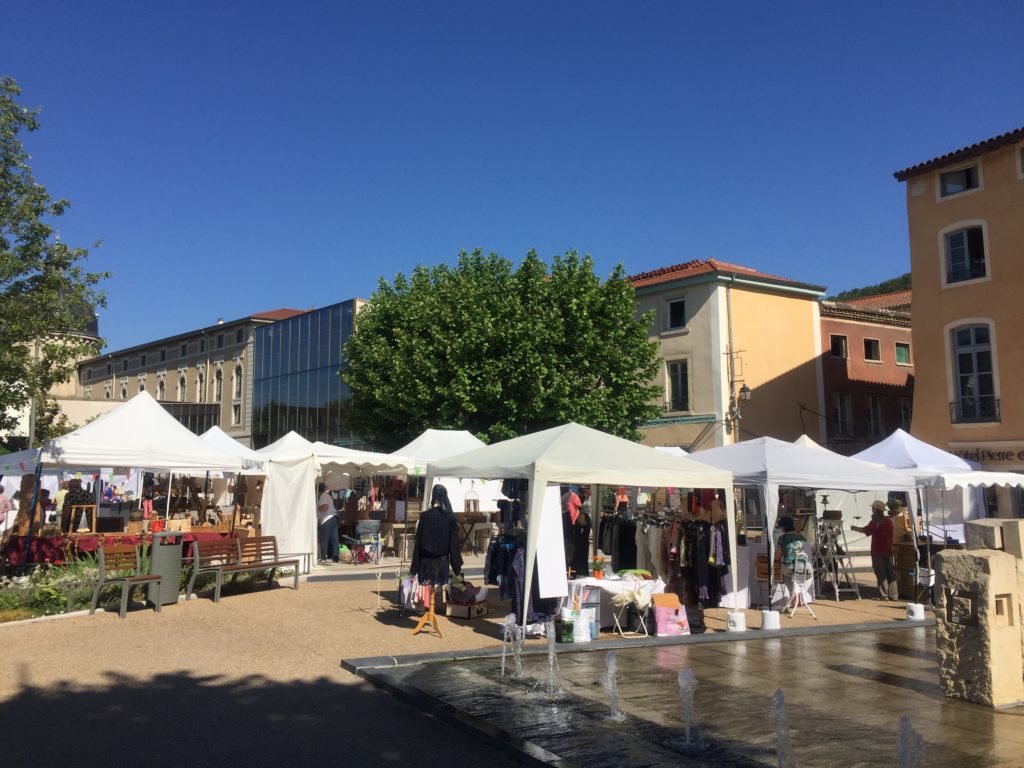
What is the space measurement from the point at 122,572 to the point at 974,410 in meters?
22.3

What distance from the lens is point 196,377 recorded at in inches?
2238

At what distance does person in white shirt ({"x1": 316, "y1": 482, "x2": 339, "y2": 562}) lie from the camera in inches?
734

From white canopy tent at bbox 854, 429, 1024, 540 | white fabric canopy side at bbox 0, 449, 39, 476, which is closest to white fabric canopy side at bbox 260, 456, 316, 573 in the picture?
white fabric canopy side at bbox 0, 449, 39, 476

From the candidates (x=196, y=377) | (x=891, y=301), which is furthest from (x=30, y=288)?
(x=196, y=377)

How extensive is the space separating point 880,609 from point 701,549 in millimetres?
4135

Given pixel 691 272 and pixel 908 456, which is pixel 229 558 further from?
pixel 691 272

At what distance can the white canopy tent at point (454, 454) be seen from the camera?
19906 mm

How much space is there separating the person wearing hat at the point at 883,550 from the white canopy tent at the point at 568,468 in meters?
4.54

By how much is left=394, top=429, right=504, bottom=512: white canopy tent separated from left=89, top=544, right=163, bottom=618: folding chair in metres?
7.63

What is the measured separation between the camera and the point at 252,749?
5.84 m

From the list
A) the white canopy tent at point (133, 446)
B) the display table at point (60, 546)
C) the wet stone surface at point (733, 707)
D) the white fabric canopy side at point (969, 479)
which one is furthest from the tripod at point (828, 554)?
the white canopy tent at point (133, 446)

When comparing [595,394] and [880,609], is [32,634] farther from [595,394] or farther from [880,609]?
[595,394]

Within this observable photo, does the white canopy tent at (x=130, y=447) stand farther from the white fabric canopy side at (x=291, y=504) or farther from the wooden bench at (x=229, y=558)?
the wooden bench at (x=229, y=558)

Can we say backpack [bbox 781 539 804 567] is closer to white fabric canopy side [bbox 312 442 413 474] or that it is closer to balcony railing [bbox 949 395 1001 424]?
white fabric canopy side [bbox 312 442 413 474]
